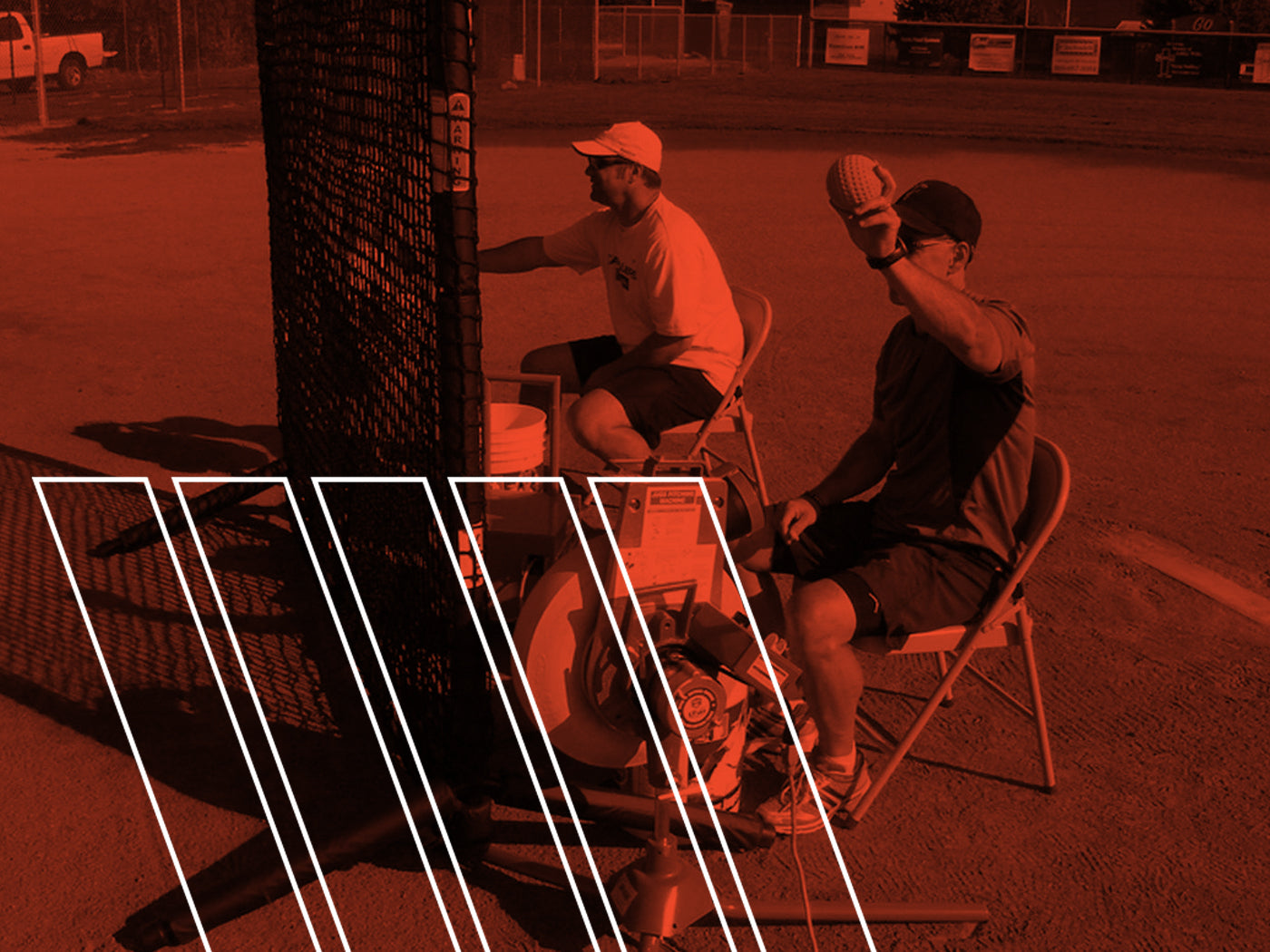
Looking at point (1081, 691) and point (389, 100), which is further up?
point (389, 100)

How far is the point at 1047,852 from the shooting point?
3.53 m

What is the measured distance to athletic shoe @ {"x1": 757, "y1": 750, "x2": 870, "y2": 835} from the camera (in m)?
3.58

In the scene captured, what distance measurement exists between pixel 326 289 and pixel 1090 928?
304 centimetres

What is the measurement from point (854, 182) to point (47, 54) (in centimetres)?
2408

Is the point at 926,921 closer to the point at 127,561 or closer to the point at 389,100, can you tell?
the point at 389,100

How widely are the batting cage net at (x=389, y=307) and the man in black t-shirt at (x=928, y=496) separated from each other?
0.85 meters

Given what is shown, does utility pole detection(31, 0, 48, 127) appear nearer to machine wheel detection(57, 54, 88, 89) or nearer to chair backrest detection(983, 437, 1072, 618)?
machine wheel detection(57, 54, 88, 89)

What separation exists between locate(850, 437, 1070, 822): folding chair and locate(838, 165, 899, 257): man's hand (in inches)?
30.5

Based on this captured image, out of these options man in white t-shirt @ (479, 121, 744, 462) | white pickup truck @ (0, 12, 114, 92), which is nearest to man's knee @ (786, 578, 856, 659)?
man in white t-shirt @ (479, 121, 744, 462)

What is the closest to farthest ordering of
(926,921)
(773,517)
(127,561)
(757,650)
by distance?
(757,650) < (926,921) < (773,517) < (127,561)

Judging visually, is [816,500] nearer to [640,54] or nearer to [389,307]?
[389,307]

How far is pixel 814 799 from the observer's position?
3570 mm

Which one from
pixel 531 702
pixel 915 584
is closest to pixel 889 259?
pixel 915 584

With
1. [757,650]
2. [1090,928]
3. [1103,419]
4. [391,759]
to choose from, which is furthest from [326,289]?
[1103,419]
